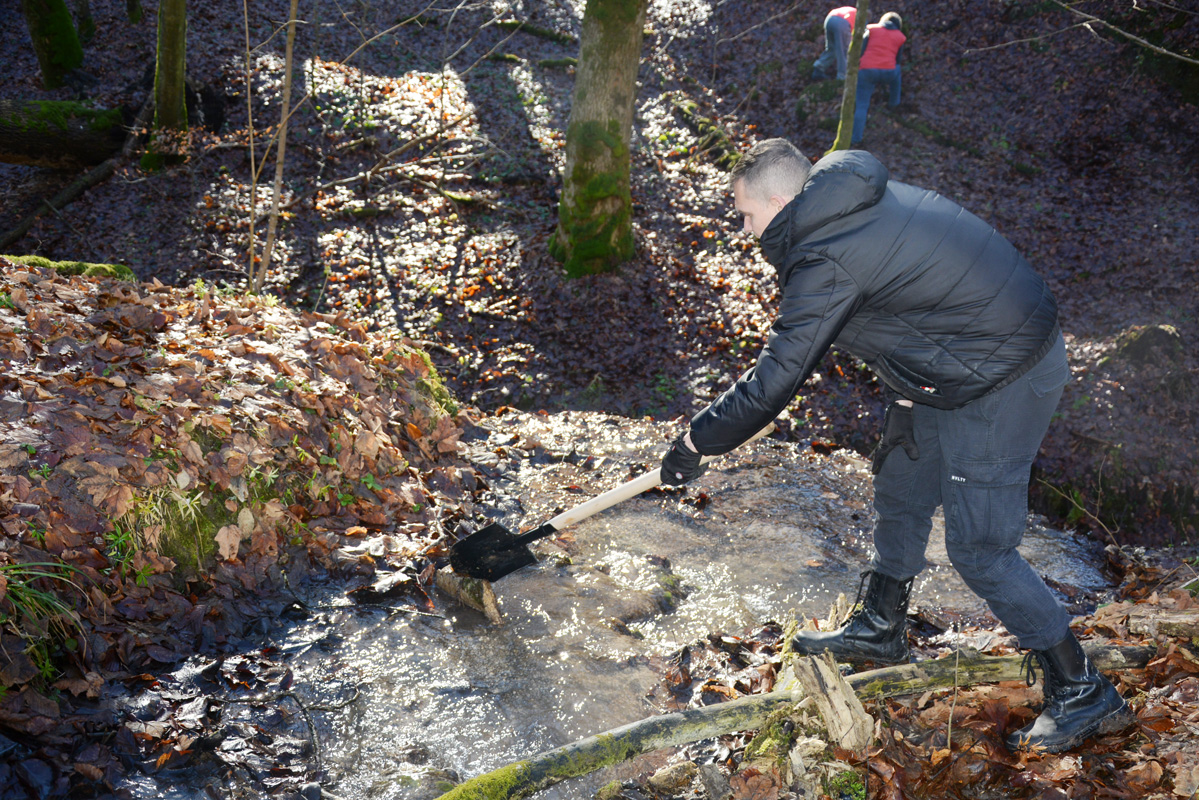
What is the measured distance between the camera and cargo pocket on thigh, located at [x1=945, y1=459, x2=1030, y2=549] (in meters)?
2.69

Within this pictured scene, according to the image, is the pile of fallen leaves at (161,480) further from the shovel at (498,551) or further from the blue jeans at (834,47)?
the blue jeans at (834,47)

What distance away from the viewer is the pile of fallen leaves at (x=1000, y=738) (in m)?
2.58

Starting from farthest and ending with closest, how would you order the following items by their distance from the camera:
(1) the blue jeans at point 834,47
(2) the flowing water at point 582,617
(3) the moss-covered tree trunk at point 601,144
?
(1) the blue jeans at point 834,47 < (3) the moss-covered tree trunk at point 601,144 < (2) the flowing water at point 582,617

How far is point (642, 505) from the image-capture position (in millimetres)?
5020

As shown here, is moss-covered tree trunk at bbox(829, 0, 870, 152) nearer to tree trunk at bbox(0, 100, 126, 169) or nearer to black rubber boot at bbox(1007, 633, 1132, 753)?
black rubber boot at bbox(1007, 633, 1132, 753)

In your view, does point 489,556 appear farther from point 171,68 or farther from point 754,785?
point 171,68

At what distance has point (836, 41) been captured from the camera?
12.1 metres

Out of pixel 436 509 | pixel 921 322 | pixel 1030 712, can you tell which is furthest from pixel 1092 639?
pixel 436 509

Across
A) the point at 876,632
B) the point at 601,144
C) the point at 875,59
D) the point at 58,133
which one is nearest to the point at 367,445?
the point at 876,632

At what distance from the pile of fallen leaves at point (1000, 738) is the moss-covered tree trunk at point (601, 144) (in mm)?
6316

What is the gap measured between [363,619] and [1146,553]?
544 cm

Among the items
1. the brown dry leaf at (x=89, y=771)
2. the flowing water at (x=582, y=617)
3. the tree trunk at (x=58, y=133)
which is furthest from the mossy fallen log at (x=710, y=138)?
the brown dry leaf at (x=89, y=771)

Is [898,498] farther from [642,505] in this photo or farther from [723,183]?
[723,183]

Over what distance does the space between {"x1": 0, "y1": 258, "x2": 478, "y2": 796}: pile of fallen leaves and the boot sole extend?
3.00 meters
